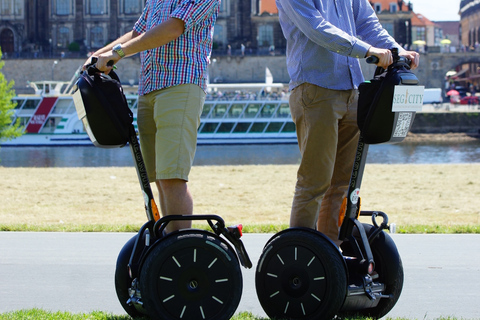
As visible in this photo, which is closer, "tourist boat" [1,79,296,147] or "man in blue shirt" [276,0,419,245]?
"man in blue shirt" [276,0,419,245]

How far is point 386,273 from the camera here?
2.98 m

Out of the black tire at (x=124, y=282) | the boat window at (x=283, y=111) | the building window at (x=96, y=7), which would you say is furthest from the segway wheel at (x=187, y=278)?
the building window at (x=96, y=7)

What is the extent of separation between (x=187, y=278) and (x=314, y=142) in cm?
76

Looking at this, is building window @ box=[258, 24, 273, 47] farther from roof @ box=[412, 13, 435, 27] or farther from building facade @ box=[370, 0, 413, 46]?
roof @ box=[412, 13, 435, 27]

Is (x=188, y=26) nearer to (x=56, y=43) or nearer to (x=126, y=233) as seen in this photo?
(x=126, y=233)

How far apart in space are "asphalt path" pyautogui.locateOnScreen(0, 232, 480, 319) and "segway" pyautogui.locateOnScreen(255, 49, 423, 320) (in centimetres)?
24

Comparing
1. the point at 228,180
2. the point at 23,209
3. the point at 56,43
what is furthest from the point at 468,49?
the point at 23,209

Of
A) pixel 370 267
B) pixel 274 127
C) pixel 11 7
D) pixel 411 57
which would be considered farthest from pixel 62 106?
pixel 370 267

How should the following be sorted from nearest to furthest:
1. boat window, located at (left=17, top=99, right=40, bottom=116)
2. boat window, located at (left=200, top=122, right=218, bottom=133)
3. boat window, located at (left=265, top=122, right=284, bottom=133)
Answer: boat window, located at (left=17, top=99, right=40, bottom=116), boat window, located at (left=265, top=122, right=284, bottom=133), boat window, located at (left=200, top=122, right=218, bottom=133)

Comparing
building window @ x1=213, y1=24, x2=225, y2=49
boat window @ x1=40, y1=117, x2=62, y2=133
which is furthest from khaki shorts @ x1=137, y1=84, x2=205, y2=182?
building window @ x1=213, y1=24, x2=225, y2=49

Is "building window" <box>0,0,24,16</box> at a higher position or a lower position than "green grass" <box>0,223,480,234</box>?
higher

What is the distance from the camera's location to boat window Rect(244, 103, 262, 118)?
4400 centimetres

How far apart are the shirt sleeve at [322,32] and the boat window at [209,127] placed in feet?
133

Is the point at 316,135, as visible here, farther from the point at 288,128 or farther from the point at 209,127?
the point at 209,127
